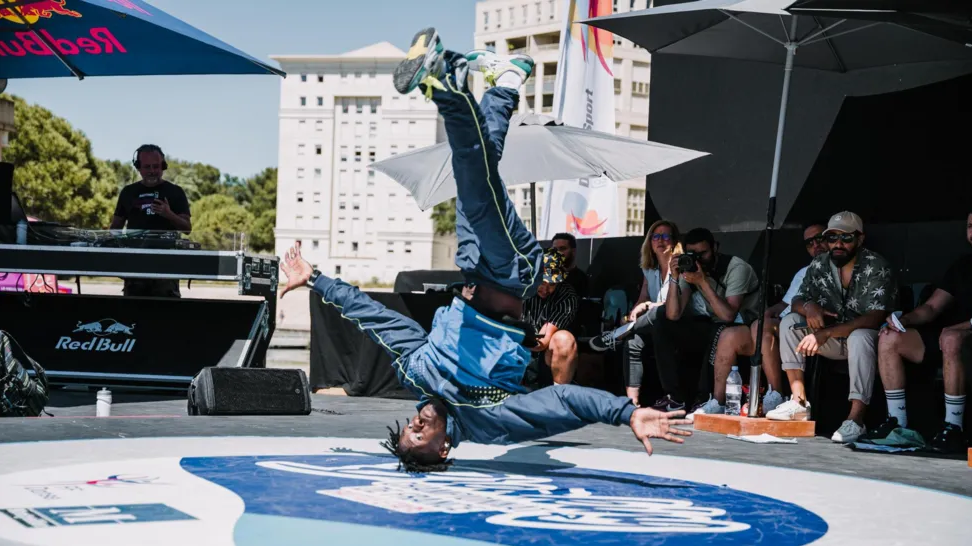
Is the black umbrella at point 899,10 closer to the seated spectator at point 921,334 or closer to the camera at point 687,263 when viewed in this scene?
the seated spectator at point 921,334

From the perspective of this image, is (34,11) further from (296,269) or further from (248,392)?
(296,269)

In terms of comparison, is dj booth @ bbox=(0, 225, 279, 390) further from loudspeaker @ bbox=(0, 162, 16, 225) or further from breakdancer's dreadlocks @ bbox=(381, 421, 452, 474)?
breakdancer's dreadlocks @ bbox=(381, 421, 452, 474)

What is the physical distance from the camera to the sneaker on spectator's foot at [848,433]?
644cm

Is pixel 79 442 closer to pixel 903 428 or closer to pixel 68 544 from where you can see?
pixel 68 544

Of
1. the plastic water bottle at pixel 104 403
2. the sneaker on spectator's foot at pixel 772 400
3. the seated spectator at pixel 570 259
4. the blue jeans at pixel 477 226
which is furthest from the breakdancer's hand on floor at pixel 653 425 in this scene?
the seated spectator at pixel 570 259

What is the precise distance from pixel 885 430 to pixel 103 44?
6.40m

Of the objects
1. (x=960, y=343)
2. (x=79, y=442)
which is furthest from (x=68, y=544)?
(x=960, y=343)

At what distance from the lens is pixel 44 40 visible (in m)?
8.45

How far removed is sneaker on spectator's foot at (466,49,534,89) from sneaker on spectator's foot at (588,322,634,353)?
3413mm

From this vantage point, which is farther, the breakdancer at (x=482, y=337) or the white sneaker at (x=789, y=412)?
the white sneaker at (x=789, y=412)

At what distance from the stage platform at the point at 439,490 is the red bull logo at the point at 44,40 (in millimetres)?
3296

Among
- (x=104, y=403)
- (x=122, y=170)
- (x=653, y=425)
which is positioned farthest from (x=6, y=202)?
(x=122, y=170)

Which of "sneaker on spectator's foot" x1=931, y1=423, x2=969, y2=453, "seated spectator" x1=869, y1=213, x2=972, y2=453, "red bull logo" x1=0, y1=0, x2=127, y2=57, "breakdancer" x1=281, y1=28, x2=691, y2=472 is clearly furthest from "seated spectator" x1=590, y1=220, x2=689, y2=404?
"red bull logo" x1=0, y1=0, x2=127, y2=57

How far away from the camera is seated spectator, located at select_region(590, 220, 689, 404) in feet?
25.9
